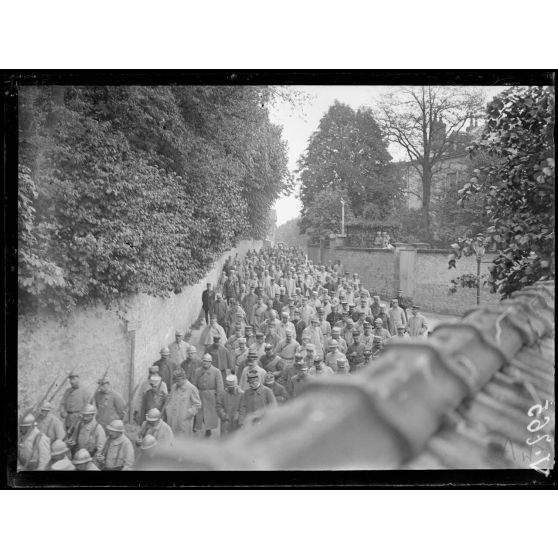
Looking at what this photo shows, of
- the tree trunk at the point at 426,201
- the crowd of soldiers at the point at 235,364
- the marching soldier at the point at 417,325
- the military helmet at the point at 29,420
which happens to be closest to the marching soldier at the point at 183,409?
the crowd of soldiers at the point at 235,364

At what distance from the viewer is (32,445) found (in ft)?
13.4

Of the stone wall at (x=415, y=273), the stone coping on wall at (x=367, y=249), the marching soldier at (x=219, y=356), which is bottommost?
the marching soldier at (x=219, y=356)

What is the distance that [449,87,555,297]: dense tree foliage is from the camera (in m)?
4.21

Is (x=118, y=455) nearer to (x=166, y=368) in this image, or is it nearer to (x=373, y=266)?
(x=166, y=368)

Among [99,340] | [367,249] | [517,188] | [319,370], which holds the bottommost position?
[319,370]

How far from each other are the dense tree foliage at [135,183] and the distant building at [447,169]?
1.06 metres

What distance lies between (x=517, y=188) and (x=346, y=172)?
1.45 metres

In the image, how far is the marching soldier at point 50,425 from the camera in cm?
408

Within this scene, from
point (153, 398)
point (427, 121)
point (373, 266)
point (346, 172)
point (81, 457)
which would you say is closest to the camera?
point (81, 457)

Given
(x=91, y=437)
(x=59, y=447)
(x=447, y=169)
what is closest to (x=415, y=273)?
(x=447, y=169)

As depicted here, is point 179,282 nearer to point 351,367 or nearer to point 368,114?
point 351,367

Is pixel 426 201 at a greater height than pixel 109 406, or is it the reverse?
pixel 426 201

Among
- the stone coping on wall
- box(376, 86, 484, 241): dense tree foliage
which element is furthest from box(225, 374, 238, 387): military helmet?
box(376, 86, 484, 241): dense tree foliage

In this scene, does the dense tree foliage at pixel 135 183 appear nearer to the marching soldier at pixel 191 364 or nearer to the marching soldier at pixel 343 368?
the marching soldier at pixel 191 364
